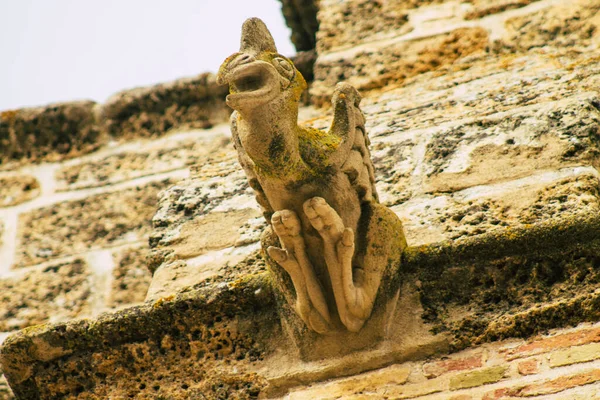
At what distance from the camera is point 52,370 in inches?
109

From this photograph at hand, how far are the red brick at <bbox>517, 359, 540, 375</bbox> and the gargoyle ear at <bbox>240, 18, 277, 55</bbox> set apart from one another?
97 centimetres

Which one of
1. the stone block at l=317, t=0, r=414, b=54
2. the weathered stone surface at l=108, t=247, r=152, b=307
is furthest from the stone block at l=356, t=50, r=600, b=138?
the weathered stone surface at l=108, t=247, r=152, b=307

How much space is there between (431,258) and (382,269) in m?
0.15

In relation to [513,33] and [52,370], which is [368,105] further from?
[52,370]

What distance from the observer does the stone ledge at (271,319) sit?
244cm

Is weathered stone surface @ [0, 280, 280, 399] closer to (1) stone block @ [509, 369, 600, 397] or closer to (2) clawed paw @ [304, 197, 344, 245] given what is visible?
(2) clawed paw @ [304, 197, 344, 245]

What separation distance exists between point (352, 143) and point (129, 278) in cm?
177

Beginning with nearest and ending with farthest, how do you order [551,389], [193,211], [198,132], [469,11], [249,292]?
[551,389]
[249,292]
[193,211]
[469,11]
[198,132]

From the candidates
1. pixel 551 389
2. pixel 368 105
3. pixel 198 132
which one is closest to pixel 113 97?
pixel 198 132

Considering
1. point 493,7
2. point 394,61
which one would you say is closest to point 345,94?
point 394,61

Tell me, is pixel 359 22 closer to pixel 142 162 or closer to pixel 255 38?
pixel 142 162

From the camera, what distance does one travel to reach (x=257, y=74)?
2188 mm

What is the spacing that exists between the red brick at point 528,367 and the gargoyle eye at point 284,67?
889 millimetres

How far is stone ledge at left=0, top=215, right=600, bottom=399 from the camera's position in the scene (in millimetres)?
2441
